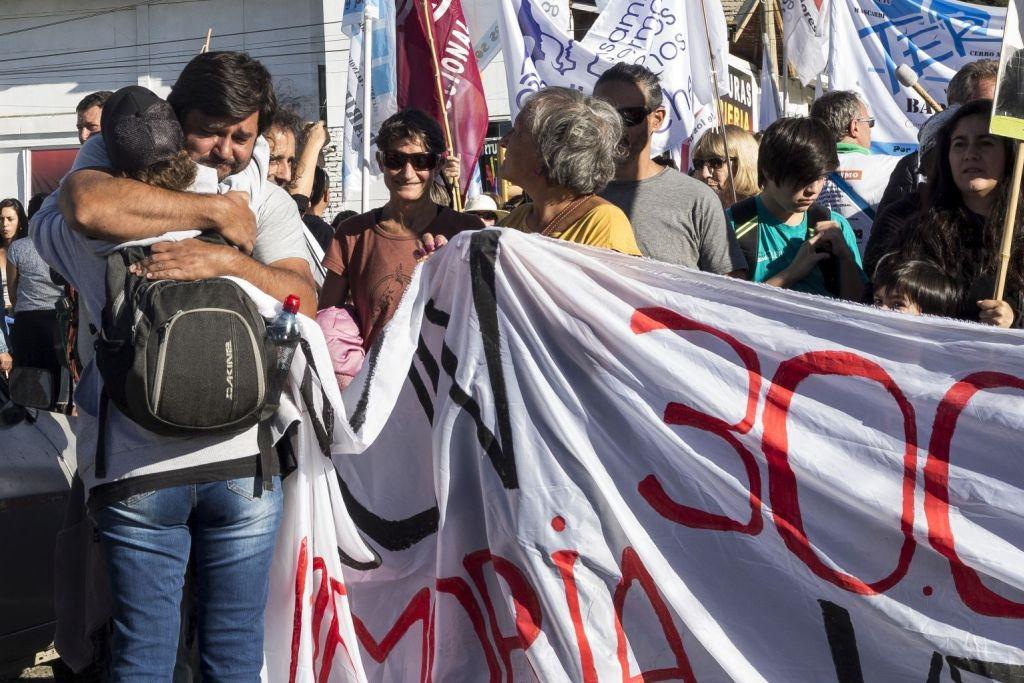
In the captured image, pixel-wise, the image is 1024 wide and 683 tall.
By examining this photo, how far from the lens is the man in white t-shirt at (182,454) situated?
9.27 feet

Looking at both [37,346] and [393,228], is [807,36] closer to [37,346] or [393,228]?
[393,228]

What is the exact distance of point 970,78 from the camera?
5.02 m

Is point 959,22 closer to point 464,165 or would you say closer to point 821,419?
point 464,165

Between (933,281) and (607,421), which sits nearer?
(607,421)

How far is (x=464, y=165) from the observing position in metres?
6.87

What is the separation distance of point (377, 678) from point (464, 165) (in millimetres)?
3842

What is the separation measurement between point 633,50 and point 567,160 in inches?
136

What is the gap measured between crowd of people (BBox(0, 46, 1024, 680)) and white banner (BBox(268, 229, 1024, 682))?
0.30 meters

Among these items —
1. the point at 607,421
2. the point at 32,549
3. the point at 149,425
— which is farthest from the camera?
the point at 32,549

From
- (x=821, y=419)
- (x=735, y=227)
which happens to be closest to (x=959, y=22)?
(x=735, y=227)

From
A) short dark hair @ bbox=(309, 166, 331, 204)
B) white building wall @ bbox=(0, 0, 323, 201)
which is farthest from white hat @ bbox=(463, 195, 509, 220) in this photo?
white building wall @ bbox=(0, 0, 323, 201)

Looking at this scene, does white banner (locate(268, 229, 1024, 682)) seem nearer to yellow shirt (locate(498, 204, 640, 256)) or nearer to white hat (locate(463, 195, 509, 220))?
yellow shirt (locate(498, 204, 640, 256))

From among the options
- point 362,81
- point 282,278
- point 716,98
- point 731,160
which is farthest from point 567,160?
point 362,81

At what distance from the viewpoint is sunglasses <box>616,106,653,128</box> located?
4.41 m
